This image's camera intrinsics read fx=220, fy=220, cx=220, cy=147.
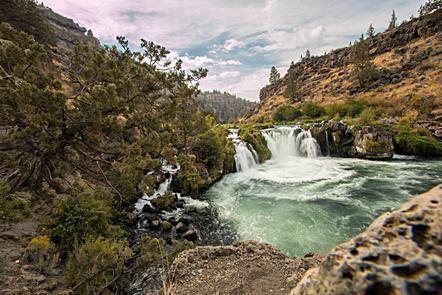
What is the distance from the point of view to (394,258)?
1246 mm

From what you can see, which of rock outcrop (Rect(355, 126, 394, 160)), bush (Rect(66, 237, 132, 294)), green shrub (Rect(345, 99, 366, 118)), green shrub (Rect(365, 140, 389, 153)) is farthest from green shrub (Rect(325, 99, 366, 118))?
bush (Rect(66, 237, 132, 294))

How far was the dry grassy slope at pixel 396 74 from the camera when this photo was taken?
3111cm

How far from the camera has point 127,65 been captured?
17.5ft

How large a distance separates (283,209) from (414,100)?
94.5 ft

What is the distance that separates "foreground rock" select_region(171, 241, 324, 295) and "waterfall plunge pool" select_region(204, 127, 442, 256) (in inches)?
152

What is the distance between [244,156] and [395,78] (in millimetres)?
41011

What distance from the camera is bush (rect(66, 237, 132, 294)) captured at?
15.1ft

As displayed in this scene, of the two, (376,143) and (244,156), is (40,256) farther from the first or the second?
(376,143)

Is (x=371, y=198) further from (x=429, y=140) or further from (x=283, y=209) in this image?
(x=429, y=140)

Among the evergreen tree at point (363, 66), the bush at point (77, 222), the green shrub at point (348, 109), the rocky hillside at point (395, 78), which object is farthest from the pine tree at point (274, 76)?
the bush at point (77, 222)

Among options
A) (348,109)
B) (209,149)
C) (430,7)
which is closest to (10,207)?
(209,149)

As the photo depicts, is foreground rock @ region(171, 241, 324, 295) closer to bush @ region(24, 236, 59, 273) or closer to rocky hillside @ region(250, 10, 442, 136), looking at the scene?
bush @ region(24, 236, 59, 273)

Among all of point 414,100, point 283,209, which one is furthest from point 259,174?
point 414,100

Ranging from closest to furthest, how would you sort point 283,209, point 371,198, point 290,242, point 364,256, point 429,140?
point 364,256 < point 290,242 < point 283,209 < point 371,198 < point 429,140
